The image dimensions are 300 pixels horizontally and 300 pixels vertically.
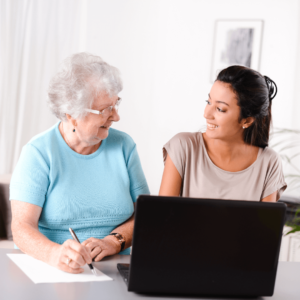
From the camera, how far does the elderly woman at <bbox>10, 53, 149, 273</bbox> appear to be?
1.31 metres

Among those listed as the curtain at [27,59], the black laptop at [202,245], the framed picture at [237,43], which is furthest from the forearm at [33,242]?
the framed picture at [237,43]

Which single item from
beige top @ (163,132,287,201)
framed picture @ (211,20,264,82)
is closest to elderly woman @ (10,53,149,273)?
beige top @ (163,132,287,201)

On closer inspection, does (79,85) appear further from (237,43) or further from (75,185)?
(237,43)

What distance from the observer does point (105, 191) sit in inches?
57.6

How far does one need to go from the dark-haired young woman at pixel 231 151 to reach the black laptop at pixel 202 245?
0.70 m

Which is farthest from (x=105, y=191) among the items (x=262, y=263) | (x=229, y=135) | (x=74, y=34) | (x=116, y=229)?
(x=74, y=34)

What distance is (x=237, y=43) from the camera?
324 centimetres

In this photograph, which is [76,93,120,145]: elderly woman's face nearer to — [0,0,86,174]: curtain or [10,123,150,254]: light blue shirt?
[10,123,150,254]: light blue shirt

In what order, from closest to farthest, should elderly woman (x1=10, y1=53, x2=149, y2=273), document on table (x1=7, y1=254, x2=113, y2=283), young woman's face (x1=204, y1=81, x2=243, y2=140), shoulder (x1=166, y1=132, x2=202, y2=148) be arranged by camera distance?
document on table (x1=7, y1=254, x2=113, y2=283) < elderly woman (x1=10, y1=53, x2=149, y2=273) < young woman's face (x1=204, y1=81, x2=243, y2=140) < shoulder (x1=166, y1=132, x2=202, y2=148)

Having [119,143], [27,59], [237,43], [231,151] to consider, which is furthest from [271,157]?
[27,59]

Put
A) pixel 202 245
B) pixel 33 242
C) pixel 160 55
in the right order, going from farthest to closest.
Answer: pixel 160 55 → pixel 33 242 → pixel 202 245

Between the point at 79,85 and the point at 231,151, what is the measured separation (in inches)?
30.1

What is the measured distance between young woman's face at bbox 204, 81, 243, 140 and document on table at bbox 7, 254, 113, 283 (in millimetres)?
799

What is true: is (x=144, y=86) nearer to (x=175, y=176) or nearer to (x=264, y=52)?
(x=264, y=52)
